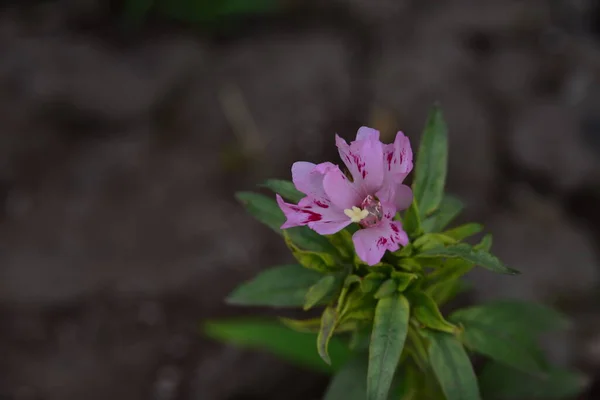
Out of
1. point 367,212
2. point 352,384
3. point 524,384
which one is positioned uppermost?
point 367,212

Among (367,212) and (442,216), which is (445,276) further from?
(367,212)

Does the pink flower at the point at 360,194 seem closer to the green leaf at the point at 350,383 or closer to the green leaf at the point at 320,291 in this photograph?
the green leaf at the point at 320,291

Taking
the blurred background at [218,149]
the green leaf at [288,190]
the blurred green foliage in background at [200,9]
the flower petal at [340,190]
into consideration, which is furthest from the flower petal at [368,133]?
the blurred green foliage in background at [200,9]

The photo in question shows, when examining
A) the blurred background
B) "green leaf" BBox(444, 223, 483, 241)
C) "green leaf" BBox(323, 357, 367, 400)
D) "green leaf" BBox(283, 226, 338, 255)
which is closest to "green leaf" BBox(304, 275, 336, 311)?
"green leaf" BBox(283, 226, 338, 255)

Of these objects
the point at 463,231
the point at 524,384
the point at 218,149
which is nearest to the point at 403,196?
the point at 463,231

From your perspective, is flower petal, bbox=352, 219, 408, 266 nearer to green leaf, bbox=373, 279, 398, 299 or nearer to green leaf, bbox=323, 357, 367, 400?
green leaf, bbox=373, 279, 398, 299

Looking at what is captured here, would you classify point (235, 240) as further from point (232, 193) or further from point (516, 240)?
point (516, 240)
